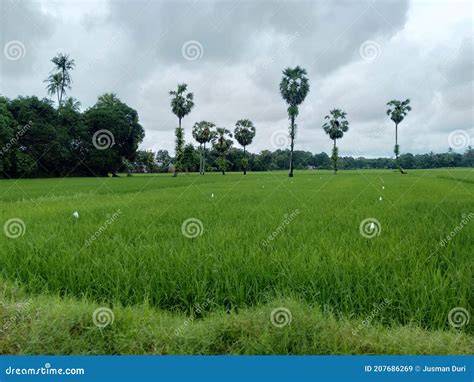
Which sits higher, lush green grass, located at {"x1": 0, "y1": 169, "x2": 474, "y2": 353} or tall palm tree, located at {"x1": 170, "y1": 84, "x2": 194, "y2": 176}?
tall palm tree, located at {"x1": 170, "y1": 84, "x2": 194, "y2": 176}

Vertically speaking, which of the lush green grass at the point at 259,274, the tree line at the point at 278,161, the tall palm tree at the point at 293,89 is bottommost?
the lush green grass at the point at 259,274

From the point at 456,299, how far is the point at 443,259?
42.5 inches

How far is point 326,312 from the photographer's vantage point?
2902 mm

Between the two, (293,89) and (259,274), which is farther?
(293,89)

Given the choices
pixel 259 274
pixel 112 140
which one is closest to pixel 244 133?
pixel 112 140

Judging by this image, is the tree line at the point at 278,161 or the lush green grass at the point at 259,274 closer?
the lush green grass at the point at 259,274

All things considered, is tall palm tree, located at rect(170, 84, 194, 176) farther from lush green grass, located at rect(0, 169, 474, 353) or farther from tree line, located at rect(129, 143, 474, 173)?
lush green grass, located at rect(0, 169, 474, 353)

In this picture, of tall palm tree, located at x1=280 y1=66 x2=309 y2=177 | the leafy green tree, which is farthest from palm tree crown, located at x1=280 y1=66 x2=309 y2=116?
the leafy green tree

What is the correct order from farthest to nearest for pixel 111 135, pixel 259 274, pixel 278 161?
pixel 278 161, pixel 111 135, pixel 259 274

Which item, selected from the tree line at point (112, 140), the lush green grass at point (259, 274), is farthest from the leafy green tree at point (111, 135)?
the lush green grass at point (259, 274)

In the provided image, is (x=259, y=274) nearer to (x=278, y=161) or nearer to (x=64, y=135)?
(x=64, y=135)

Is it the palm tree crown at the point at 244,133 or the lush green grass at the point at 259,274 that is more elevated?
the palm tree crown at the point at 244,133

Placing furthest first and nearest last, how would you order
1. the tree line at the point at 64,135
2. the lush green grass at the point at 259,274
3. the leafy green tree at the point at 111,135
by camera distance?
the leafy green tree at the point at 111,135 < the tree line at the point at 64,135 < the lush green grass at the point at 259,274

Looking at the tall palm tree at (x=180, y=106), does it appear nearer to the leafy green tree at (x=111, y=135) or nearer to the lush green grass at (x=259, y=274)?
the leafy green tree at (x=111, y=135)
